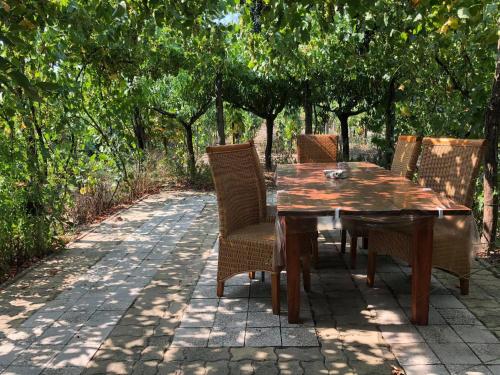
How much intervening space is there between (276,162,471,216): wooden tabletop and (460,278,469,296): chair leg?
707 mm

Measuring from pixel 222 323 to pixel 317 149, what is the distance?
379 cm

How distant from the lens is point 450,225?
8.93 ft

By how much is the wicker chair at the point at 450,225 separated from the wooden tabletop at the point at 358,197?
0.19 metres

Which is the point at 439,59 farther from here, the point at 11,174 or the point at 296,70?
the point at 11,174

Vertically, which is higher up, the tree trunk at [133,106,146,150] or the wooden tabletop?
the tree trunk at [133,106,146,150]

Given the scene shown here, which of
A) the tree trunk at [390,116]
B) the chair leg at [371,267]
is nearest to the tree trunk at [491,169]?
the chair leg at [371,267]

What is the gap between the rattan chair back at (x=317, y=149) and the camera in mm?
6199

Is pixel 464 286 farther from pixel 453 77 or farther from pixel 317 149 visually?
pixel 317 149

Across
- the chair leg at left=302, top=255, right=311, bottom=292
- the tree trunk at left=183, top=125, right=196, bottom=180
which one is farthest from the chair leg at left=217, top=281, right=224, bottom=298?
the tree trunk at left=183, top=125, right=196, bottom=180

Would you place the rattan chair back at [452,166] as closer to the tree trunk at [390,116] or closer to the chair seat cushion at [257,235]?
the chair seat cushion at [257,235]

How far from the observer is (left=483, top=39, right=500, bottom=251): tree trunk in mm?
3918

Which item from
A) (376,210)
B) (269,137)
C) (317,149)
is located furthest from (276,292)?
Answer: (269,137)

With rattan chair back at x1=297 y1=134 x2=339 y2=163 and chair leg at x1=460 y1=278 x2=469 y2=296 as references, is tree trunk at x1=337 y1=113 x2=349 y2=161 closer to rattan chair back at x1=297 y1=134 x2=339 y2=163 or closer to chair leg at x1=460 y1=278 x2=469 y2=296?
rattan chair back at x1=297 y1=134 x2=339 y2=163

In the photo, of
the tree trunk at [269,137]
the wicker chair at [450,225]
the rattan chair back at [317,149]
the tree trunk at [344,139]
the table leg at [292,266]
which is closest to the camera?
the table leg at [292,266]
